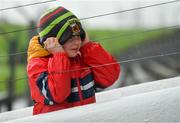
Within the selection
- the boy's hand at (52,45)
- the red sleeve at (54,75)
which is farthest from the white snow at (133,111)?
the boy's hand at (52,45)

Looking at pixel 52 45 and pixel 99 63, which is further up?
pixel 52 45

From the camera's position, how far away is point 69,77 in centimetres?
158

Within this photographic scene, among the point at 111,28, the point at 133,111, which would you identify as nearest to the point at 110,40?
the point at 111,28

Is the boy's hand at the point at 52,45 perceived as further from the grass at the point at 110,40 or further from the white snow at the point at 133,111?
the white snow at the point at 133,111

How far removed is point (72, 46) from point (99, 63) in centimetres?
13

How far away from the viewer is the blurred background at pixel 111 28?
5.02 feet

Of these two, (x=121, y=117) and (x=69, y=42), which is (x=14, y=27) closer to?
(x=69, y=42)

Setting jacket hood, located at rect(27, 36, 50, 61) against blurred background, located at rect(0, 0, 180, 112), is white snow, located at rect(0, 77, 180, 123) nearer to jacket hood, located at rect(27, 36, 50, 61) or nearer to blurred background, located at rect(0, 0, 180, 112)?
blurred background, located at rect(0, 0, 180, 112)

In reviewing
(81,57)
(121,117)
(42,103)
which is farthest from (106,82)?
(121,117)

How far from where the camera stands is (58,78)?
1.54 meters

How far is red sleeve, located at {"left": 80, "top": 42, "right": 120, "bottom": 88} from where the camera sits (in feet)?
5.63

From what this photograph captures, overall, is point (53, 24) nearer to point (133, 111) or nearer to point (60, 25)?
point (60, 25)

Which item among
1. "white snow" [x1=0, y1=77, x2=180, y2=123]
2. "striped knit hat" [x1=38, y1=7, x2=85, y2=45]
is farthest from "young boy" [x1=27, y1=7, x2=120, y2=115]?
"white snow" [x1=0, y1=77, x2=180, y2=123]

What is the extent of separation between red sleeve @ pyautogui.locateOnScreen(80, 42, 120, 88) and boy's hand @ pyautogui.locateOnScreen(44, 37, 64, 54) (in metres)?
Result: 0.14
